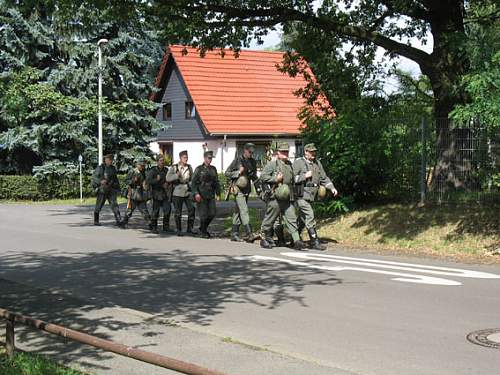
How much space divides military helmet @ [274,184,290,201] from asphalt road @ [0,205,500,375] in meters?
0.96

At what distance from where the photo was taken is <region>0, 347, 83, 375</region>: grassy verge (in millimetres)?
5457

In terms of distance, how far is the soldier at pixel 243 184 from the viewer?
14.6m

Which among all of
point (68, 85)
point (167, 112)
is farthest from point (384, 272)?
point (167, 112)

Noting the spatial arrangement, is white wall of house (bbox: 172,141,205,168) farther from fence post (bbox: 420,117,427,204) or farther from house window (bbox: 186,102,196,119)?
fence post (bbox: 420,117,427,204)

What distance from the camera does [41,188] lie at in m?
31.7

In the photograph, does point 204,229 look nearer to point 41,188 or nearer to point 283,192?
point 283,192

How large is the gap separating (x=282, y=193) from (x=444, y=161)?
3953 millimetres

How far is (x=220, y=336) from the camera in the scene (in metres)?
6.81

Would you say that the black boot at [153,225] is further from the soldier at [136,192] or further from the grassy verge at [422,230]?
the grassy verge at [422,230]

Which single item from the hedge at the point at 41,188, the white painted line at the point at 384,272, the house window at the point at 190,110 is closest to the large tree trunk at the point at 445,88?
the white painted line at the point at 384,272

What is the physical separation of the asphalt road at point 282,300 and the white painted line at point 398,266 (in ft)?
0.06

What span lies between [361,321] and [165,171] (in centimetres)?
1035

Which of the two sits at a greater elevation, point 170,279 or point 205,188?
point 205,188

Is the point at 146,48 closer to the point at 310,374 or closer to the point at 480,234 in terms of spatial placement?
the point at 480,234
